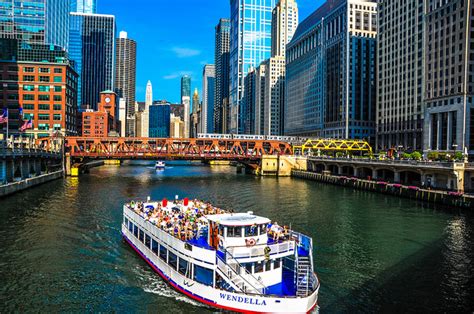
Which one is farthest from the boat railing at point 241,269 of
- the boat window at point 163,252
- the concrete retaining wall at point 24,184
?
the concrete retaining wall at point 24,184

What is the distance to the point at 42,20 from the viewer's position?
180 m

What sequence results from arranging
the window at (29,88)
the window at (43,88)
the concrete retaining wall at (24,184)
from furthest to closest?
the window at (43,88)
the window at (29,88)
the concrete retaining wall at (24,184)

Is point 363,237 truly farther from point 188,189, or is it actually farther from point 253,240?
point 188,189

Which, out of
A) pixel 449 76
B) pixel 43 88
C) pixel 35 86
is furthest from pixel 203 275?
pixel 35 86

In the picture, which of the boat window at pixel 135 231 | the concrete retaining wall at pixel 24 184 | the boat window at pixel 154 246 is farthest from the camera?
the concrete retaining wall at pixel 24 184

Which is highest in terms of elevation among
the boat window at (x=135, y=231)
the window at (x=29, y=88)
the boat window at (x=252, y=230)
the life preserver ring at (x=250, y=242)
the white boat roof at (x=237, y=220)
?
the window at (x=29, y=88)

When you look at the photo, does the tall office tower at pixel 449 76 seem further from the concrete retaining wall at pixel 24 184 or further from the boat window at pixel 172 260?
the concrete retaining wall at pixel 24 184

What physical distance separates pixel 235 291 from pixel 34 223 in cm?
3917

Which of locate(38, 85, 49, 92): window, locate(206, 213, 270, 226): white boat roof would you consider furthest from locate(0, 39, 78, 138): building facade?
locate(206, 213, 270, 226): white boat roof

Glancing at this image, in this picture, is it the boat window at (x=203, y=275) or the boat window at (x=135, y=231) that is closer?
the boat window at (x=203, y=275)

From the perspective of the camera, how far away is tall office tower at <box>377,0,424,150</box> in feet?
531

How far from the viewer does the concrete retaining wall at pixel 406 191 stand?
72250 millimetres

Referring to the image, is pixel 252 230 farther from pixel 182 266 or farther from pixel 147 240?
pixel 147 240

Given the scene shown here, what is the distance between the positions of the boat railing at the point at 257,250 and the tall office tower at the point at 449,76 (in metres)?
112
